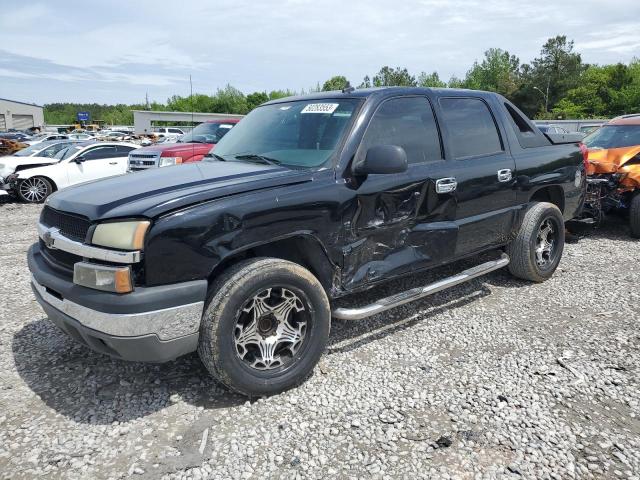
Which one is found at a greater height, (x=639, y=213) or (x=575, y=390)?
(x=639, y=213)

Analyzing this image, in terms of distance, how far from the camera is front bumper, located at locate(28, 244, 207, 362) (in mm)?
2473

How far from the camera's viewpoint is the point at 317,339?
308 cm

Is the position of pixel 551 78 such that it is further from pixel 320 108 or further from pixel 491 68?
pixel 320 108

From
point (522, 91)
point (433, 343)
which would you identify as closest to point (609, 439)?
point (433, 343)

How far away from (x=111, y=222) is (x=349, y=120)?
1.74 meters

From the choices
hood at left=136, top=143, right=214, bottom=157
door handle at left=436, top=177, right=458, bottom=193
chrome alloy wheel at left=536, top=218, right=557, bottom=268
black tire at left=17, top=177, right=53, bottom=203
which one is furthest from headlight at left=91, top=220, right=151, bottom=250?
black tire at left=17, top=177, right=53, bottom=203

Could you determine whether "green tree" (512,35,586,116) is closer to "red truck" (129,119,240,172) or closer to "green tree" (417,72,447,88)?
"green tree" (417,72,447,88)

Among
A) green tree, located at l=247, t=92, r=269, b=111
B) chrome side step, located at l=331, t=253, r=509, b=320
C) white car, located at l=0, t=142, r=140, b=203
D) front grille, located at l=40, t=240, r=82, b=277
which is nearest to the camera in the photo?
front grille, located at l=40, t=240, r=82, b=277

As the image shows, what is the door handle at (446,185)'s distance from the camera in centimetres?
373

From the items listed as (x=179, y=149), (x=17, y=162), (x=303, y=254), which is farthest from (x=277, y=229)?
(x=17, y=162)

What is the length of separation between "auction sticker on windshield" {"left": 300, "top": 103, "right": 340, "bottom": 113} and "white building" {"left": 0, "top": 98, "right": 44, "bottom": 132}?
85786 millimetres

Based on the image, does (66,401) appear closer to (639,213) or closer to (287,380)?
(287,380)

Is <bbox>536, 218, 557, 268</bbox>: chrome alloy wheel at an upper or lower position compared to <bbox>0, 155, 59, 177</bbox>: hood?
lower

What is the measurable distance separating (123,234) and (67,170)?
10.9m
